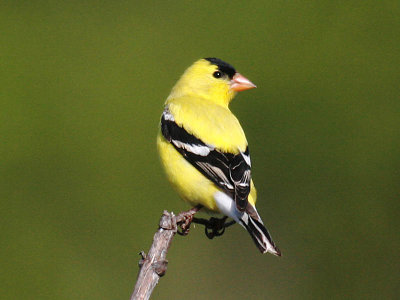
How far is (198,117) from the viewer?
3.83 meters

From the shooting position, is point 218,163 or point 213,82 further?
point 213,82

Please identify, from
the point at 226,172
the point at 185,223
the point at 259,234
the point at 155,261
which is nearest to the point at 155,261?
the point at 155,261

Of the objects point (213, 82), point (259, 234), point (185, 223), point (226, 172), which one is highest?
point (213, 82)

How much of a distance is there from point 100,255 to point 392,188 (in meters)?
2.05

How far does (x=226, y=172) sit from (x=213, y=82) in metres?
1.13

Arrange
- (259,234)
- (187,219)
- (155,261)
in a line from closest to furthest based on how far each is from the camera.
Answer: (155,261), (259,234), (187,219)

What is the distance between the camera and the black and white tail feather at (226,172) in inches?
134

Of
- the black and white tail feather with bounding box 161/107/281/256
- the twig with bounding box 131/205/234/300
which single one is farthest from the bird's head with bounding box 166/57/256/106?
the twig with bounding box 131/205/234/300

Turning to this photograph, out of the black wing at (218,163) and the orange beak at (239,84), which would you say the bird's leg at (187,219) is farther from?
the orange beak at (239,84)

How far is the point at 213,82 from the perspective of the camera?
4535 mm

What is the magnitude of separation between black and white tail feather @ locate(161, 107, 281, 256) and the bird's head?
2.65ft

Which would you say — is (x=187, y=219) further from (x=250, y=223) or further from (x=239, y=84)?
(x=239, y=84)

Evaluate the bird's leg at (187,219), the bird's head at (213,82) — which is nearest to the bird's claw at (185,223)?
the bird's leg at (187,219)

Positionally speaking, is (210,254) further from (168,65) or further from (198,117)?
(198,117)
